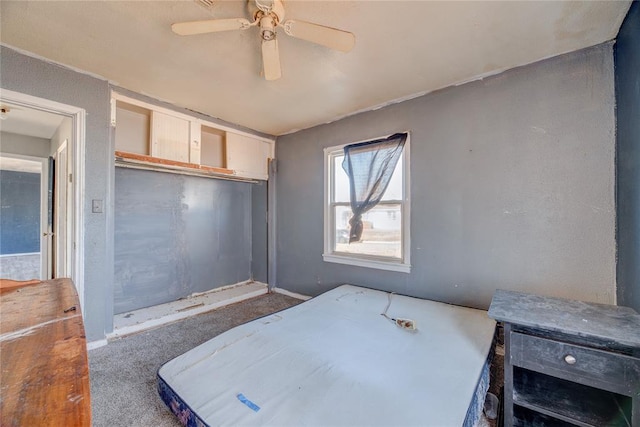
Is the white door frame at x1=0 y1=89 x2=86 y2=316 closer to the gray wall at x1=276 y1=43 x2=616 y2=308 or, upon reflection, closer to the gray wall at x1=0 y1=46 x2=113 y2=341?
the gray wall at x1=0 y1=46 x2=113 y2=341

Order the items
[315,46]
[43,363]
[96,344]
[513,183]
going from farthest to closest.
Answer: [96,344], [513,183], [315,46], [43,363]

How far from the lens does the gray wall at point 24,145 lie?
11.4 ft

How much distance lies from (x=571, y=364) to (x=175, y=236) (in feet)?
12.6

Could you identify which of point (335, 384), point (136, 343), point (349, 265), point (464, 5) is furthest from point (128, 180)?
point (464, 5)

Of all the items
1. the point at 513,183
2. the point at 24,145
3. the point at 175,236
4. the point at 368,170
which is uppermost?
the point at 24,145

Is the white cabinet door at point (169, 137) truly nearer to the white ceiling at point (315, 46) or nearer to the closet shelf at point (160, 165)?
the closet shelf at point (160, 165)

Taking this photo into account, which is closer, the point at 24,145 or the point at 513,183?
the point at 513,183

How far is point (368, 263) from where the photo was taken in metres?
3.03

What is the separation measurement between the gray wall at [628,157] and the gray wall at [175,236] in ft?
13.3

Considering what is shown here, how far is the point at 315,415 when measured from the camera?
3.90 feet

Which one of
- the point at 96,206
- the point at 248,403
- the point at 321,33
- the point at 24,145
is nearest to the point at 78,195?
the point at 96,206

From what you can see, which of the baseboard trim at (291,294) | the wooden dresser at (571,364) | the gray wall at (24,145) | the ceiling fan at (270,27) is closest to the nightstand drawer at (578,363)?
the wooden dresser at (571,364)

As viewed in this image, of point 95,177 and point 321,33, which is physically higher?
point 321,33

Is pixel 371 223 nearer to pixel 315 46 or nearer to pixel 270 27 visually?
pixel 315 46
